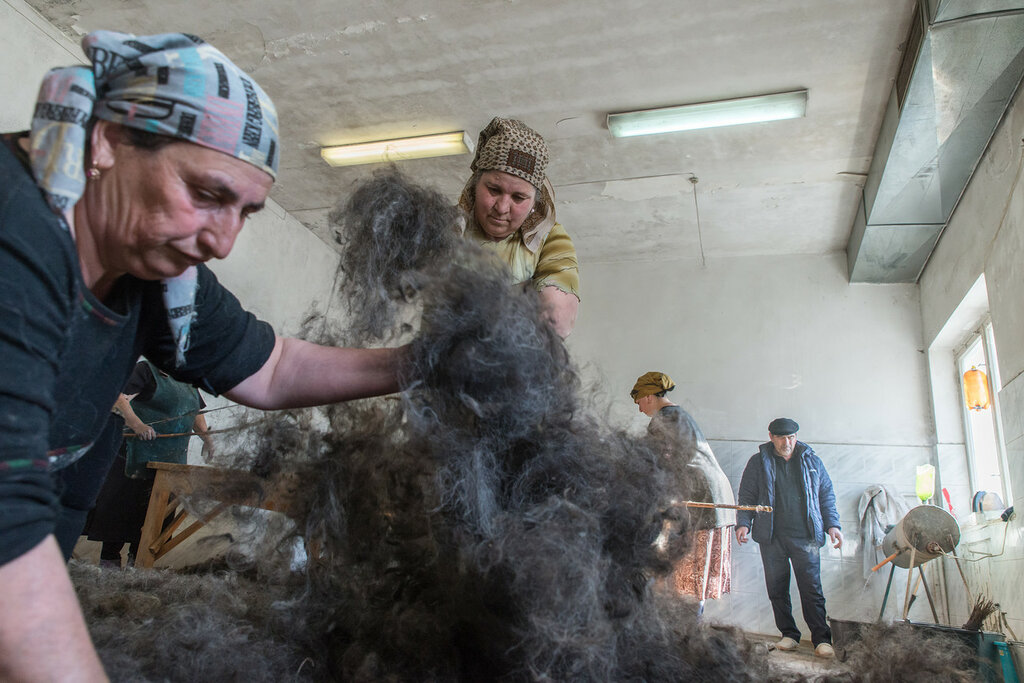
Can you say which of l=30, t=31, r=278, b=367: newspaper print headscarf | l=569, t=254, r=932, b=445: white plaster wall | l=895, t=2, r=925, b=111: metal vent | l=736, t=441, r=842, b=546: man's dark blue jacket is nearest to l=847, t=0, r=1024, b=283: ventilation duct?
l=895, t=2, r=925, b=111: metal vent

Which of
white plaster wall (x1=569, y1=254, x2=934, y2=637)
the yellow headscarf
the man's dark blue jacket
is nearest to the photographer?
the yellow headscarf

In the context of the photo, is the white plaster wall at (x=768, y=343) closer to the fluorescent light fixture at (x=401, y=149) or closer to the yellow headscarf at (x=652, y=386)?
the yellow headscarf at (x=652, y=386)

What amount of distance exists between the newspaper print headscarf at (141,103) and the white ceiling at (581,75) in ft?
6.59

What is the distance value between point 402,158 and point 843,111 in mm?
2844

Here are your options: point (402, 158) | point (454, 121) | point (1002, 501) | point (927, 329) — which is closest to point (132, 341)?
point (454, 121)

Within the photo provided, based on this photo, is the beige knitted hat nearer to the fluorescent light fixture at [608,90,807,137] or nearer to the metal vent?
the metal vent

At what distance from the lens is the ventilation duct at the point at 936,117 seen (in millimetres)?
2934

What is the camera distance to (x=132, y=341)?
0.85 metres

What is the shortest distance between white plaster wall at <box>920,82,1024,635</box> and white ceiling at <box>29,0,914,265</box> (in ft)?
2.37

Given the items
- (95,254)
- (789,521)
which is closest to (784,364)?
(789,521)

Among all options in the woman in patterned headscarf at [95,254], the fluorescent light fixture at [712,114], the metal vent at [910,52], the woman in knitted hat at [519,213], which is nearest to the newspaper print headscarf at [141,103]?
the woman in patterned headscarf at [95,254]

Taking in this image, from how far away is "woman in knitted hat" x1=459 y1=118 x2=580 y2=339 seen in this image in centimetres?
151

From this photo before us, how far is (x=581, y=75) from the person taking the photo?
155 inches

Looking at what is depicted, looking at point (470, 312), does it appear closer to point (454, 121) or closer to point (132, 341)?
point (132, 341)
